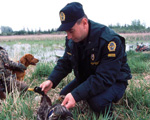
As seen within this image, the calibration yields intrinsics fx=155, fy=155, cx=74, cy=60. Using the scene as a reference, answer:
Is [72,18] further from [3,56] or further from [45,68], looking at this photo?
[45,68]

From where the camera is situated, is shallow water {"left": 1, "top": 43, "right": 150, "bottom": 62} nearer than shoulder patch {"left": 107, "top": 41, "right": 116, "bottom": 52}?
No

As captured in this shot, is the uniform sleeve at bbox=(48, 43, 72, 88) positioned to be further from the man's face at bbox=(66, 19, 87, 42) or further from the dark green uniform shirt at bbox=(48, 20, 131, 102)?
the man's face at bbox=(66, 19, 87, 42)

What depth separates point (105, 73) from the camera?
1782mm

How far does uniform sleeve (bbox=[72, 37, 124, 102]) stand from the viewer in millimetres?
1754

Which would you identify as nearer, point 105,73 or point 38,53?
point 105,73

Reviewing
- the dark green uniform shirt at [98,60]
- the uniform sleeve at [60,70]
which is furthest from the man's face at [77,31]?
the uniform sleeve at [60,70]

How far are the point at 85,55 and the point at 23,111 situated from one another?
3.37ft

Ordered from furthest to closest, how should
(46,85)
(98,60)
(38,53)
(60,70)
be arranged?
1. (38,53)
2. (60,70)
3. (46,85)
4. (98,60)

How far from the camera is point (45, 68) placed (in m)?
3.79

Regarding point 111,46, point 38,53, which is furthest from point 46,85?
point 38,53

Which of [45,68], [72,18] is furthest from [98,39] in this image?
[45,68]

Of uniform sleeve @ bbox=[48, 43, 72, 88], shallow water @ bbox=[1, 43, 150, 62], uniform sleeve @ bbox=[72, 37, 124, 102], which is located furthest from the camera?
shallow water @ bbox=[1, 43, 150, 62]

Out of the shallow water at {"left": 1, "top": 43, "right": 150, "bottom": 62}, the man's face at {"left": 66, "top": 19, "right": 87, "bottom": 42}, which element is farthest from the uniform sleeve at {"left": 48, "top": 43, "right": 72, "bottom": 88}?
the shallow water at {"left": 1, "top": 43, "right": 150, "bottom": 62}

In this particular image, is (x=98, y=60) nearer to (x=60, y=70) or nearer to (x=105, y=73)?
(x=105, y=73)
